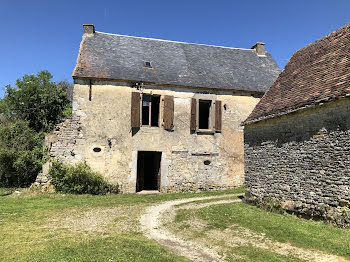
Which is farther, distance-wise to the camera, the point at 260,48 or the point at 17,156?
the point at 260,48

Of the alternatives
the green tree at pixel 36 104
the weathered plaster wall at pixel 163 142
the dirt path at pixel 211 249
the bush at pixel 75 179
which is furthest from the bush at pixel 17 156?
the dirt path at pixel 211 249

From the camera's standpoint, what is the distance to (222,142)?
41.9 ft

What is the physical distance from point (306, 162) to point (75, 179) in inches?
334

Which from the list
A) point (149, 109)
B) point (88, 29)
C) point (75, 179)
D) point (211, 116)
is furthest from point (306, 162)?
point (88, 29)

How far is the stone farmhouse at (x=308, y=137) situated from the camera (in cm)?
616

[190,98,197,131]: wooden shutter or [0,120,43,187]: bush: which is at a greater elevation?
[190,98,197,131]: wooden shutter

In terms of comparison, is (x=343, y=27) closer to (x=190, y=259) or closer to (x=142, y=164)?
(x=190, y=259)

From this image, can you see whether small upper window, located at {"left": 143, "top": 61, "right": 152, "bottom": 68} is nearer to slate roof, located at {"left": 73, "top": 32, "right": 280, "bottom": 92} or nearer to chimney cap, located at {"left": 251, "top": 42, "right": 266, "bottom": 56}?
slate roof, located at {"left": 73, "top": 32, "right": 280, "bottom": 92}

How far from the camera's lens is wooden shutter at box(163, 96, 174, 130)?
39.7ft

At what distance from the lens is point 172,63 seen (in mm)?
14078

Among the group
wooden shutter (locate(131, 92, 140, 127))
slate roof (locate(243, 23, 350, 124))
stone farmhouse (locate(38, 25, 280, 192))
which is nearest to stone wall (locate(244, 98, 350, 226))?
slate roof (locate(243, 23, 350, 124))

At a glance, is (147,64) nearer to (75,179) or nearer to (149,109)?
(149,109)

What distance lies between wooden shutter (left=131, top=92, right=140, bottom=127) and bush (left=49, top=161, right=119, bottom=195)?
275cm

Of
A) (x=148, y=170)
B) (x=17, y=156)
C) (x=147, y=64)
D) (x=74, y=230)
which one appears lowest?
(x=74, y=230)
